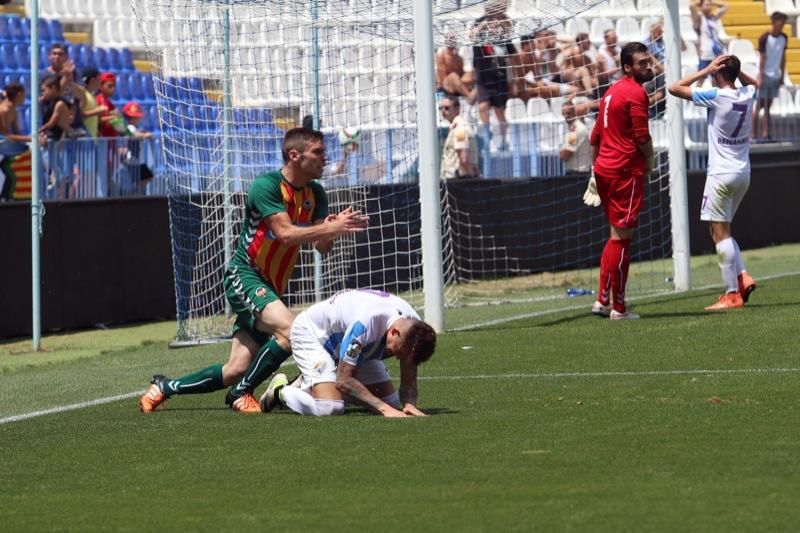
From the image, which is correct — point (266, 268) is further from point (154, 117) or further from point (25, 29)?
point (25, 29)

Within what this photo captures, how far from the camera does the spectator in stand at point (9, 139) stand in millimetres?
17719

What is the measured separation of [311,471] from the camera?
7.79 metres

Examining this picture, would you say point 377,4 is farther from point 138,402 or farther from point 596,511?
point 596,511

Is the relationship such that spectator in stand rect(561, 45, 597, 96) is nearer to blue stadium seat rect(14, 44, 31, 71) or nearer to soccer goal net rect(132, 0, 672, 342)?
soccer goal net rect(132, 0, 672, 342)

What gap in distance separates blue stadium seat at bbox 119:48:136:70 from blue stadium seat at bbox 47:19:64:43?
104 cm

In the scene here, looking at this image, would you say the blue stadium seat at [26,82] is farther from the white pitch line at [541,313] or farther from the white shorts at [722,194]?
the white shorts at [722,194]

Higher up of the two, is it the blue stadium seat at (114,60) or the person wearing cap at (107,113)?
the blue stadium seat at (114,60)

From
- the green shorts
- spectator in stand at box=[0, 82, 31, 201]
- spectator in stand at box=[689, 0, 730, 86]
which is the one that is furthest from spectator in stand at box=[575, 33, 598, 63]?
the green shorts

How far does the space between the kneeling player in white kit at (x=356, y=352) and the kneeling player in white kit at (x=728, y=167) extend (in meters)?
5.79

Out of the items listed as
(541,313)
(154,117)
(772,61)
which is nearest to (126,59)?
(154,117)

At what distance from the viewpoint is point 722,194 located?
1464 centimetres

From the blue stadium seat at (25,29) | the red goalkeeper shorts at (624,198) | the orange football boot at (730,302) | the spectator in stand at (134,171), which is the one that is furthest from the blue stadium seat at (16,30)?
the orange football boot at (730,302)

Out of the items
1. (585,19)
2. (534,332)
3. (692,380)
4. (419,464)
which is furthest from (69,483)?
(585,19)

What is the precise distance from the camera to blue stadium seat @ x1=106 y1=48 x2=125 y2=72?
26016mm
